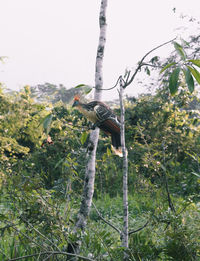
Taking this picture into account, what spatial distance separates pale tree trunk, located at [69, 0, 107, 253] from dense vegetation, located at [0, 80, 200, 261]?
8cm

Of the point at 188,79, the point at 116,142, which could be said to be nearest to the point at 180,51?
the point at 188,79

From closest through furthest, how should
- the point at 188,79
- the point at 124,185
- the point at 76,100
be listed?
the point at 188,79 → the point at 124,185 → the point at 76,100

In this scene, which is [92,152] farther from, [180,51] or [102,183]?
[102,183]

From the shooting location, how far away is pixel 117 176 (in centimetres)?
689

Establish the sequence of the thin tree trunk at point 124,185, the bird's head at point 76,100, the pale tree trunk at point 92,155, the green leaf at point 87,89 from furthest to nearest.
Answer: the bird's head at point 76,100 < the pale tree trunk at point 92,155 < the green leaf at point 87,89 < the thin tree trunk at point 124,185

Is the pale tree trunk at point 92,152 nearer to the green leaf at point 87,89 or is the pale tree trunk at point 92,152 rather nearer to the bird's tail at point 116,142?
the green leaf at point 87,89

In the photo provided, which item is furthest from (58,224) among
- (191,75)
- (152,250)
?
(191,75)

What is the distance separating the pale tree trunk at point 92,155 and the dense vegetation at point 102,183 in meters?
0.08

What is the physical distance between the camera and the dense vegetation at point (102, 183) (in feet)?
6.12

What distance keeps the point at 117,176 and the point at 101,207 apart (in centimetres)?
171

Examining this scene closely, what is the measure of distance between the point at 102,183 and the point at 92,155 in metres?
4.55

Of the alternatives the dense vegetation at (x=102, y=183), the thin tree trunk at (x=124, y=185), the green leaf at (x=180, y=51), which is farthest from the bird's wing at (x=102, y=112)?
the green leaf at (x=180, y=51)

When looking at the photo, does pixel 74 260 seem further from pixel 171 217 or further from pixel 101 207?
pixel 101 207

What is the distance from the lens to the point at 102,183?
21.7 feet
